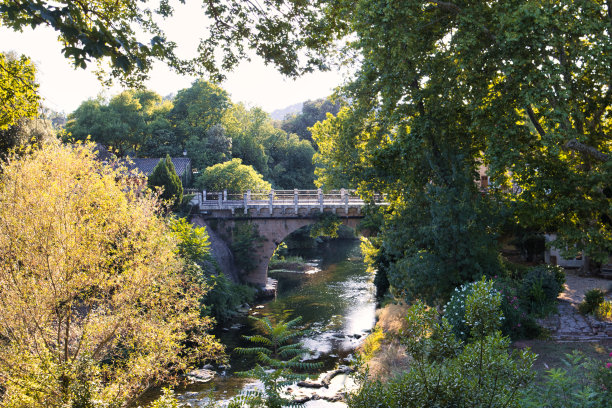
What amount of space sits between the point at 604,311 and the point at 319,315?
13.6 meters

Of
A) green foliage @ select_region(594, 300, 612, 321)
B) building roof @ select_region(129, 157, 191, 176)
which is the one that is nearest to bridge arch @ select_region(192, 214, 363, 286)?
building roof @ select_region(129, 157, 191, 176)

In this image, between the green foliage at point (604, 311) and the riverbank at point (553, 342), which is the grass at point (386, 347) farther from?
the green foliage at point (604, 311)

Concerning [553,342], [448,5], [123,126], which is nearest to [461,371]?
[553,342]

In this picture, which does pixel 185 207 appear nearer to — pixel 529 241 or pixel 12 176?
pixel 12 176

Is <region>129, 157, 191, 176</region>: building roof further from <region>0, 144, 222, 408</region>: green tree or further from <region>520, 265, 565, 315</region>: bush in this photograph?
<region>520, 265, 565, 315</region>: bush

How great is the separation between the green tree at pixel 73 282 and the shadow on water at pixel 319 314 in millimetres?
2471

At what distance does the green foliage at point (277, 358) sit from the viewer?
365 inches

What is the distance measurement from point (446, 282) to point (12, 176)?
40.0 feet

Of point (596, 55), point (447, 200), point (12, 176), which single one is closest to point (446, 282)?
point (447, 200)

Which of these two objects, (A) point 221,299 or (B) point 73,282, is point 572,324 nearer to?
(B) point 73,282

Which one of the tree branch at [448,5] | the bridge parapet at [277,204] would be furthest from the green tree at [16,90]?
the bridge parapet at [277,204]

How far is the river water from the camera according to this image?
1597 centimetres

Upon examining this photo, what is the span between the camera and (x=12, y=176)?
39.0 feet

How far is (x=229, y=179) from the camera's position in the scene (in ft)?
109
